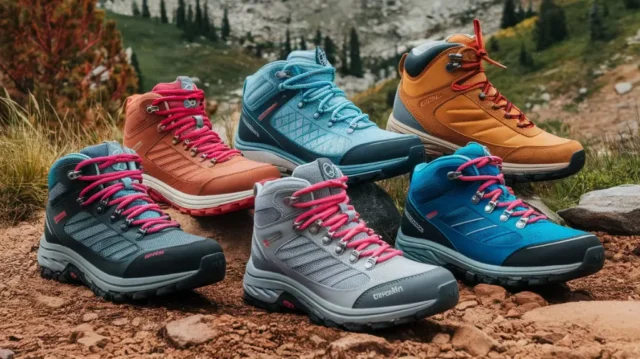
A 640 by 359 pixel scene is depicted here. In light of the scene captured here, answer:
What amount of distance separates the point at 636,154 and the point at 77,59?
761 centimetres

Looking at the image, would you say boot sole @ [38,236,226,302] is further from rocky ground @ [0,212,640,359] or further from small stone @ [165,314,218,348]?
small stone @ [165,314,218,348]

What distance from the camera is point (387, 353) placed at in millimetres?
2104

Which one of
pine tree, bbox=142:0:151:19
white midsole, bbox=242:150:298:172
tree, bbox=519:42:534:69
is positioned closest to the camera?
white midsole, bbox=242:150:298:172

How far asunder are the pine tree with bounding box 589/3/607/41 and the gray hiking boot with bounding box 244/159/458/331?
73.3 ft

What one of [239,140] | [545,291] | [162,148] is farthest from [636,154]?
[162,148]

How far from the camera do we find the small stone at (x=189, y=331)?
7.20 ft

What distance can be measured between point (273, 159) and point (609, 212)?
1.88 m

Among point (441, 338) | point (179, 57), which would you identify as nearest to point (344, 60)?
point (179, 57)

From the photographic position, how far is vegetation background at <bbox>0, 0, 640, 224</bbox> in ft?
30.9

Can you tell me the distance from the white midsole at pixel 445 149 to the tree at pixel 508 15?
77.5ft

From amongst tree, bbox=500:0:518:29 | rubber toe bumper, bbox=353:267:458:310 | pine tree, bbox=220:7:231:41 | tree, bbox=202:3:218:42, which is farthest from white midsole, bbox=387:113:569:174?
tree, bbox=500:0:518:29

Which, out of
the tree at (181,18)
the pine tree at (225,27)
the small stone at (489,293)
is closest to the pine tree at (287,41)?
the pine tree at (225,27)

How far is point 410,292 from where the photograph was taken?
2262 mm

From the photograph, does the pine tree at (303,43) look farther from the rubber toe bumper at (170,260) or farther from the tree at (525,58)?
the rubber toe bumper at (170,260)
